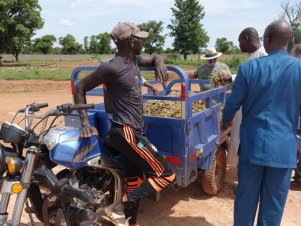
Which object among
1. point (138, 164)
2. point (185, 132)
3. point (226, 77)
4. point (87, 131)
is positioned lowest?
point (138, 164)

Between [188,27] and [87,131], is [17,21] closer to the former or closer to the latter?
[188,27]

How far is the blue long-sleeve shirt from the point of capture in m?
2.61

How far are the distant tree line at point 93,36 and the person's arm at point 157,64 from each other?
13.6 ft

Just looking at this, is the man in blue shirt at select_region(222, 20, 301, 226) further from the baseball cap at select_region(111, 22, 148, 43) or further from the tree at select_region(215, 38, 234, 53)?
the tree at select_region(215, 38, 234, 53)

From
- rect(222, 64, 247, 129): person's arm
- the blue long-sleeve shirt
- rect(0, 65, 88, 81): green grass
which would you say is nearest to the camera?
the blue long-sleeve shirt

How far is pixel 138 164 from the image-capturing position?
2.99 meters

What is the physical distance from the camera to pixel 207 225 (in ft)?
12.4

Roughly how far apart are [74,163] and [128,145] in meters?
0.46

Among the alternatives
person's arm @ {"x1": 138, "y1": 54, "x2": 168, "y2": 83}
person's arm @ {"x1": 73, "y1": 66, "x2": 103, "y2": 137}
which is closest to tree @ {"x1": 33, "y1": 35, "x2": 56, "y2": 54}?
person's arm @ {"x1": 138, "y1": 54, "x2": 168, "y2": 83}

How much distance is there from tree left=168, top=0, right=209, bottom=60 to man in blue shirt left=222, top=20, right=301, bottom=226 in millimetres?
57196

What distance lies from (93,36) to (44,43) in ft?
55.6

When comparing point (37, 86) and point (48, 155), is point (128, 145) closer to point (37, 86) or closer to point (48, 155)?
point (48, 155)

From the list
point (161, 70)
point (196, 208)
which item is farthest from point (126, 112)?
point (196, 208)

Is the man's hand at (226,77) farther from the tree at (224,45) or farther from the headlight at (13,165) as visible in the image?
the tree at (224,45)
